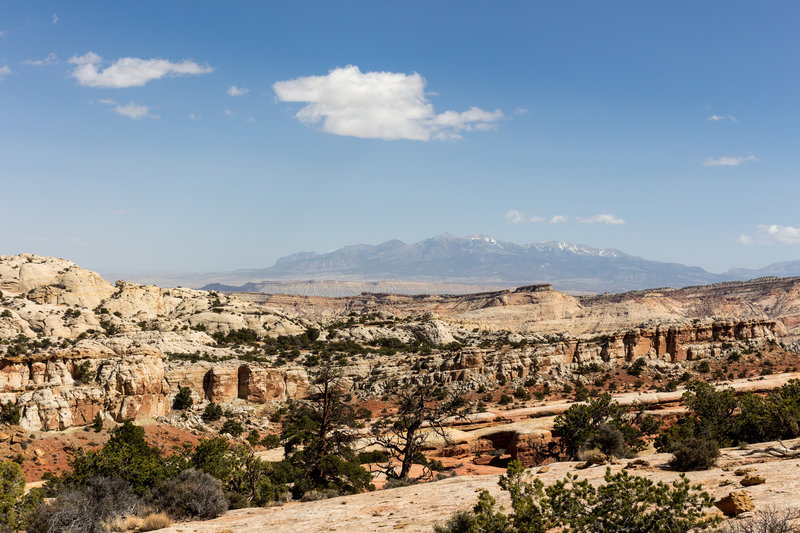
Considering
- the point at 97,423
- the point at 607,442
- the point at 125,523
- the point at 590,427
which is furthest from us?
the point at 97,423

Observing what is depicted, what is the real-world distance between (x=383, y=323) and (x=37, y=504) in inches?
2844

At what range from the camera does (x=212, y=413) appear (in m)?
47.7

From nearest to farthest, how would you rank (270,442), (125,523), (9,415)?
(125,523), (9,415), (270,442)

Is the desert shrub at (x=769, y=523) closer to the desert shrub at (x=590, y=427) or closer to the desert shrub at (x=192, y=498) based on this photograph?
the desert shrub at (x=192, y=498)

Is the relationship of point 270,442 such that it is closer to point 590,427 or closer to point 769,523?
point 590,427

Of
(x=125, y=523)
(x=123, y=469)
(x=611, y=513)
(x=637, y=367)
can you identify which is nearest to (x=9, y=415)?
(x=123, y=469)

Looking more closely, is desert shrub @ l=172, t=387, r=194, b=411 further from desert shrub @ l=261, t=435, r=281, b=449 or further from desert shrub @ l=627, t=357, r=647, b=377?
desert shrub @ l=627, t=357, r=647, b=377

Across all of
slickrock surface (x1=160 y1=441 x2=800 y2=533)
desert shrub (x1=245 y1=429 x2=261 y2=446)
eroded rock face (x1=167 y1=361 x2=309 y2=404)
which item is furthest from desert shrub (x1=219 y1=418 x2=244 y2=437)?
slickrock surface (x1=160 y1=441 x2=800 y2=533)

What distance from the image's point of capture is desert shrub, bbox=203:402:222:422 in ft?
156

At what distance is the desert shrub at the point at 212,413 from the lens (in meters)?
47.4

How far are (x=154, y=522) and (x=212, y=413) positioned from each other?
3185 cm

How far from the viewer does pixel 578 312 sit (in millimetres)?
156750

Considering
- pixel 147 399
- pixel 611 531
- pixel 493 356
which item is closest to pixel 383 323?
pixel 493 356

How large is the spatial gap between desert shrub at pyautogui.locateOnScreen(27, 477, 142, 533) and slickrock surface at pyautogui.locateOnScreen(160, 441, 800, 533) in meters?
2.29
